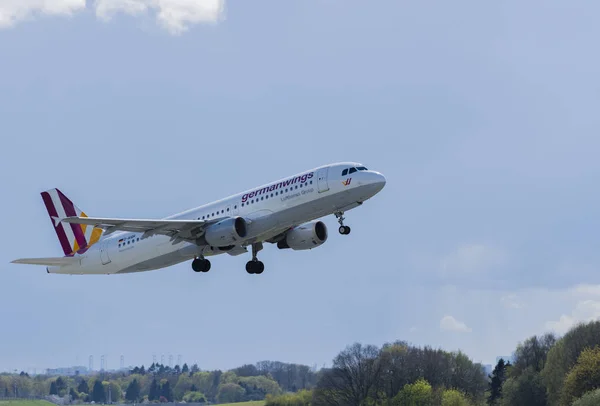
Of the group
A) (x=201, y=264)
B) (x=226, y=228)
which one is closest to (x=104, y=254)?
(x=201, y=264)

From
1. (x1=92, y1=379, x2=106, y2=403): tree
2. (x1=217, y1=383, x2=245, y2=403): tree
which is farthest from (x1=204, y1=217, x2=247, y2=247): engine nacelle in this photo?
(x1=92, y1=379, x2=106, y2=403): tree

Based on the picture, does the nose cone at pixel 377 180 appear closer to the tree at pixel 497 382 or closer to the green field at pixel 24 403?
the tree at pixel 497 382

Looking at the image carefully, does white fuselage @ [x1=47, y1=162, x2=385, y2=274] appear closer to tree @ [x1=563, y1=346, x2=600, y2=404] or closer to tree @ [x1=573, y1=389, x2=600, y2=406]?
tree @ [x1=573, y1=389, x2=600, y2=406]

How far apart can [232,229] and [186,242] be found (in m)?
5.99

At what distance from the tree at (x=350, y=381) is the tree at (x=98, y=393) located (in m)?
81.1

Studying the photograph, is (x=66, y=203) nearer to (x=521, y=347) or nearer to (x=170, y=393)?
(x=521, y=347)

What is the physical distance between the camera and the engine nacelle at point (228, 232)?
65.8 metres

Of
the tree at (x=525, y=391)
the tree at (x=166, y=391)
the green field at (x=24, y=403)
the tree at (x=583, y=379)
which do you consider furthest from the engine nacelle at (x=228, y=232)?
the tree at (x=166, y=391)

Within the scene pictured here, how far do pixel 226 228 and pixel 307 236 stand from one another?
7709 millimetres

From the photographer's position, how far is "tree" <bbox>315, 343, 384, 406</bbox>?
117 m

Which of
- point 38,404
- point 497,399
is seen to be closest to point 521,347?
point 497,399

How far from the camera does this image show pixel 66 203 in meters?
81.4

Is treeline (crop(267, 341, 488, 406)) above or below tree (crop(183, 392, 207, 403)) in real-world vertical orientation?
below

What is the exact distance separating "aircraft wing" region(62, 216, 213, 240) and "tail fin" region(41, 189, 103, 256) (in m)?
9.66
